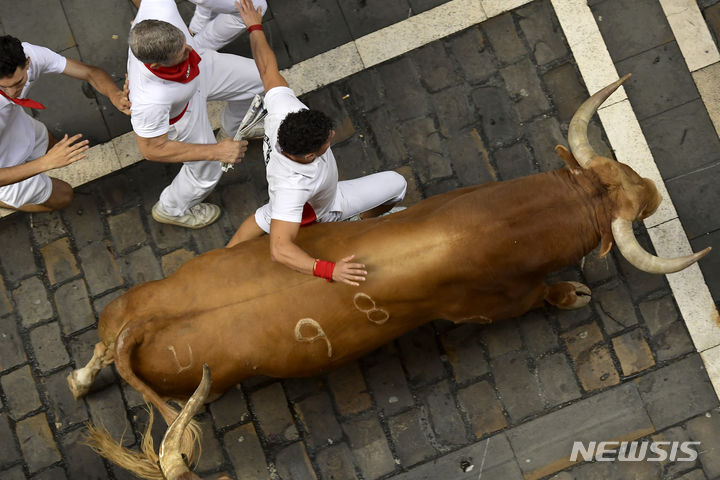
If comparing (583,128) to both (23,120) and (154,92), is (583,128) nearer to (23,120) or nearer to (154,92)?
(154,92)

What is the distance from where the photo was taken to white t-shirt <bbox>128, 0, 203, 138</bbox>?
4609mm

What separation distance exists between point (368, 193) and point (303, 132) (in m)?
1.30

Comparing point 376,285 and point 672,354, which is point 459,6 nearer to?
point 376,285

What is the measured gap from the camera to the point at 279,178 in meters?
4.41

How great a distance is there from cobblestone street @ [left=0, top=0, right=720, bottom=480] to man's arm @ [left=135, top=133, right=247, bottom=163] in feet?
4.20

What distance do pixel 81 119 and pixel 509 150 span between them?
380cm

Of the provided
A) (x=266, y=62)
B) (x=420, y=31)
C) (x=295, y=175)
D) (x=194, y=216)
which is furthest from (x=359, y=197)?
(x=420, y=31)

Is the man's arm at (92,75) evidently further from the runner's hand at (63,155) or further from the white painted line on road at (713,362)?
the white painted line on road at (713,362)

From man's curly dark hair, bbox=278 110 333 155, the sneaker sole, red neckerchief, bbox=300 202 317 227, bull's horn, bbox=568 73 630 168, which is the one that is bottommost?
bull's horn, bbox=568 73 630 168

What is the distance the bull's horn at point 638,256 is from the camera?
4156 mm

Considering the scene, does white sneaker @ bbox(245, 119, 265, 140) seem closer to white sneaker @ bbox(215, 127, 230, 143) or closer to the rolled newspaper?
the rolled newspaper

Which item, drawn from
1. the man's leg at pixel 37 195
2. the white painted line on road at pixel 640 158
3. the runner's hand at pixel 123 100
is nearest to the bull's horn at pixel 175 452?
the runner's hand at pixel 123 100

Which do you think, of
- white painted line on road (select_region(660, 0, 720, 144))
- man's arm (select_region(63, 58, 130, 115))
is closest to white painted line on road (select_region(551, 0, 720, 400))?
white painted line on road (select_region(660, 0, 720, 144))

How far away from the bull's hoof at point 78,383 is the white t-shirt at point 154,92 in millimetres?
2088
